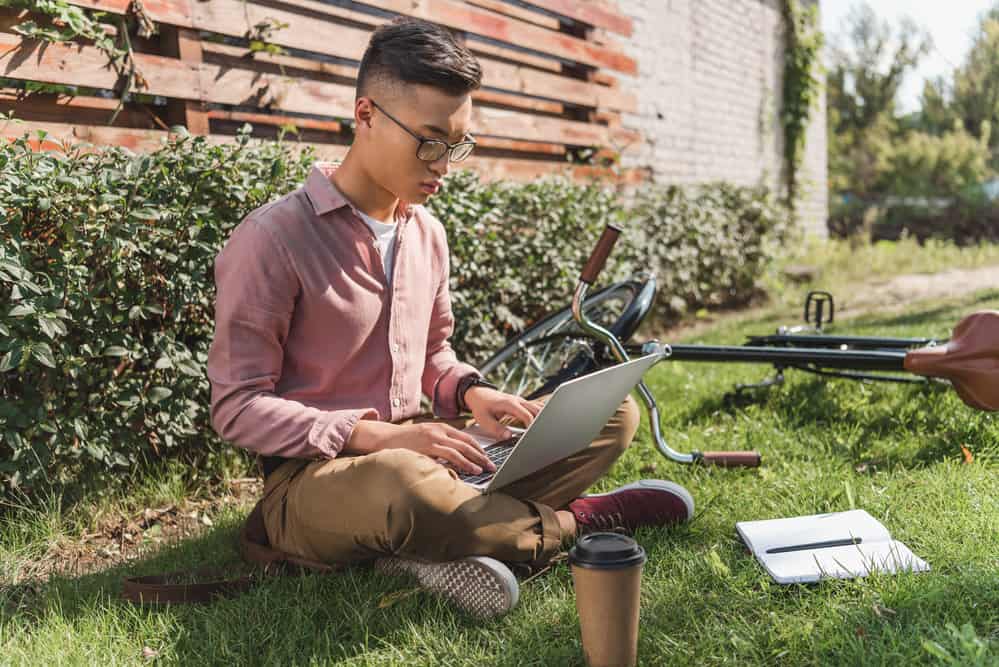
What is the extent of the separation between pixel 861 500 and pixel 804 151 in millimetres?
9005

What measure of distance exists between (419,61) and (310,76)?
249 cm

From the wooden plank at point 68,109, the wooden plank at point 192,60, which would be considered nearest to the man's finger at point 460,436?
the wooden plank at point 68,109

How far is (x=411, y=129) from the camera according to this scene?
87.4 inches

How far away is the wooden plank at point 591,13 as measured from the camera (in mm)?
6262

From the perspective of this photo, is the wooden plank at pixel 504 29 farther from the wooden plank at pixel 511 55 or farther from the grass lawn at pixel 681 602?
the grass lawn at pixel 681 602

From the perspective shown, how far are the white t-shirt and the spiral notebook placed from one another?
120 cm

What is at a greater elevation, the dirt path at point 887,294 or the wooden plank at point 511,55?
the wooden plank at point 511,55

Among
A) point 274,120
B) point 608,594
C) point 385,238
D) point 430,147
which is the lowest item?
point 608,594

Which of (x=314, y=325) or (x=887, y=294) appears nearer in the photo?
(x=314, y=325)

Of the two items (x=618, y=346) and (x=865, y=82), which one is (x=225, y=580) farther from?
(x=865, y=82)

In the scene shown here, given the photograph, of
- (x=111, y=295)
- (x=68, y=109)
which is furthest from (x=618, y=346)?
(x=68, y=109)

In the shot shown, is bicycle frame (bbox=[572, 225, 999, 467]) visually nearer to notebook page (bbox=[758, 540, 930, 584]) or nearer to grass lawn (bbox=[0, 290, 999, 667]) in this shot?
grass lawn (bbox=[0, 290, 999, 667])

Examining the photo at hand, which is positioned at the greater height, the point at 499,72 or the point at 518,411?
the point at 499,72

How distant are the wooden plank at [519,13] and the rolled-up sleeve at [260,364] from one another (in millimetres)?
3923
